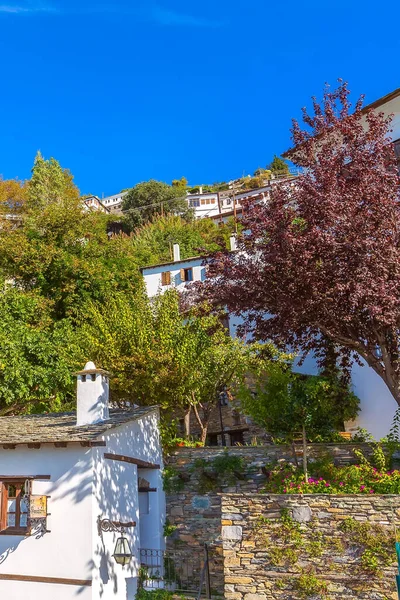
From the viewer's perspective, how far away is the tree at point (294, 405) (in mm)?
16562

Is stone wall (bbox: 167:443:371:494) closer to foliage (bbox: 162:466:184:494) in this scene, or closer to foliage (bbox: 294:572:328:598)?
foliage (bbox: 162:466:184:494)

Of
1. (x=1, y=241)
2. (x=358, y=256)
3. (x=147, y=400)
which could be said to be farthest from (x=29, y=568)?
(x=1, y=241)

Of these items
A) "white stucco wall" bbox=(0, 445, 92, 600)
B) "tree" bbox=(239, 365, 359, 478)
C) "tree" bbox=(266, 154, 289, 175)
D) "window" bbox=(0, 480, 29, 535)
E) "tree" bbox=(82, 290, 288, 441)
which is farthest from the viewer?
"tree" bbox=(266, 154, 289, 175)

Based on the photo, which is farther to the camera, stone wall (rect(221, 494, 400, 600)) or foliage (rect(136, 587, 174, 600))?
foliage (rect(136, 587, 174, 600))

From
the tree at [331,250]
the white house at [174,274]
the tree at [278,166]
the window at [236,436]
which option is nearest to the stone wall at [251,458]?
the tree at [331,250]

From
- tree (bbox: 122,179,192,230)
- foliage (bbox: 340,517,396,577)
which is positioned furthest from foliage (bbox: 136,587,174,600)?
tree (bbox: 122,179,192,230)

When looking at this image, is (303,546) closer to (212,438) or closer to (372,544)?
(372,544)

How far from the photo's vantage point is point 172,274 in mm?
33938

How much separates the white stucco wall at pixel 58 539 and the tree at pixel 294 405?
6.03m

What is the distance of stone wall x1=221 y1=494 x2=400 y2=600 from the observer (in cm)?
1134

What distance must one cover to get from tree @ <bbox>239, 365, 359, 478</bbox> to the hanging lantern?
575cm

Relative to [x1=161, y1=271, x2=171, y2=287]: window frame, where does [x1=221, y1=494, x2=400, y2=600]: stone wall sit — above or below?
below

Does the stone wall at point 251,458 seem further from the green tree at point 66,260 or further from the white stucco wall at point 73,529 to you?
the green tree at point 66,260

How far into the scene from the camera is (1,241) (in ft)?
89.3
